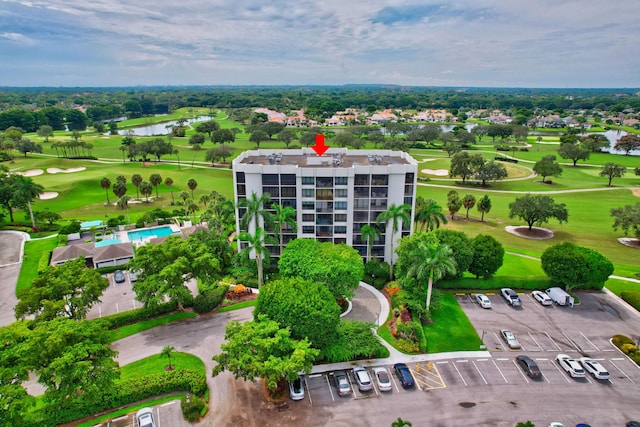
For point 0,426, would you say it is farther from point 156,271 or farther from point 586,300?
point 586,300

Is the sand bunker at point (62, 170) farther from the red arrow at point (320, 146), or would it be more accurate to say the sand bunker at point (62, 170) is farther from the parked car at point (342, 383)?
the parked car at point (342, 383)

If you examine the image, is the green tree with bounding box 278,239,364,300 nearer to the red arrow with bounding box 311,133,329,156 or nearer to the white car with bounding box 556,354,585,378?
the red arrow with bounding box 311,133,329,156

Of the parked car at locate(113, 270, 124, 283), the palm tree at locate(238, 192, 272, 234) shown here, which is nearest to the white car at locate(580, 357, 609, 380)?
the palm tree at locate(238, 192, 272, 234)

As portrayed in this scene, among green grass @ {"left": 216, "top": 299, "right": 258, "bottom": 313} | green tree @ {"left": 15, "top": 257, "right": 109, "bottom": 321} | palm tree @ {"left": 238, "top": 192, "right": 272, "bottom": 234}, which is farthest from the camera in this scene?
palm tree @ {"left": 238, "top": 192, "right": 272, "bottom": 234}

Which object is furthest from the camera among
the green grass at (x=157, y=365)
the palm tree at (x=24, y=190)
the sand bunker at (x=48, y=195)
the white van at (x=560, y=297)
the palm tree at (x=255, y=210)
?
the sand bunker at (x=48, y=195)

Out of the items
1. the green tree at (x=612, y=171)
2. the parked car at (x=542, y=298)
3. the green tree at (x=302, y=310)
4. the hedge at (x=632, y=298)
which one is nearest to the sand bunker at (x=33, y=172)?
the green tree at (x=302, y=310)

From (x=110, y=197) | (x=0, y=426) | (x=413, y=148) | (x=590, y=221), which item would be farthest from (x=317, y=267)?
(x=413, y=148)
